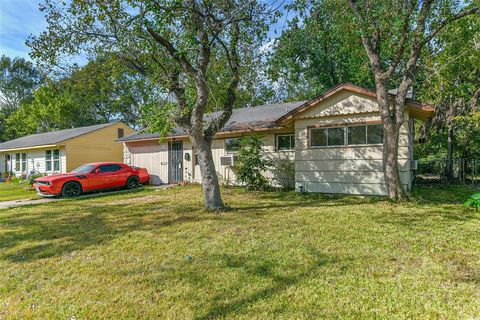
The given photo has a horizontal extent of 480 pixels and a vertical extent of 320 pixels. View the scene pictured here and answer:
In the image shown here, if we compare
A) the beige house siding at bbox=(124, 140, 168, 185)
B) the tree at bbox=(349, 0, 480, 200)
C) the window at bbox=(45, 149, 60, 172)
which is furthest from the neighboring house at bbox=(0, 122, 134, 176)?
the tree at bbox=(349, 0, 480, 200)

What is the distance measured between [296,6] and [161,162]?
10.1 meters

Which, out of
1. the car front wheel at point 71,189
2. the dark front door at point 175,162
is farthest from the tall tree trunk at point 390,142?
the car front wheel at point 71,189

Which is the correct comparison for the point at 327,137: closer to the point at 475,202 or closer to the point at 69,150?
the point at 475,202

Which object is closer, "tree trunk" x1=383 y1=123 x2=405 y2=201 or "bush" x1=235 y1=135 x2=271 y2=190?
"tree trunk" x1=383 y1=123 x2=405 y2=201

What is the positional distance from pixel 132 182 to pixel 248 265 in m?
11.4

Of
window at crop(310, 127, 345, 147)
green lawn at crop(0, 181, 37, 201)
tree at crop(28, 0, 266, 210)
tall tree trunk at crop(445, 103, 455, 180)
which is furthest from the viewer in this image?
tall tree trunk at crop(445, 103, 455, 180)

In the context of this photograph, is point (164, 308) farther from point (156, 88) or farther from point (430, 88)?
point (430, 88)

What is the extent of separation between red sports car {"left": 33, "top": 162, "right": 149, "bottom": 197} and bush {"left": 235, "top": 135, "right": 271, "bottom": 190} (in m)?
5.68

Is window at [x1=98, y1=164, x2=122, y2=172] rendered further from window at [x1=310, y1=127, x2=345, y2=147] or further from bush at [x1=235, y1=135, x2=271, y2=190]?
window at [x1=310, y1=127, x2=345, y2=147]

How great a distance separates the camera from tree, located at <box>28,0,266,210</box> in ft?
23.4

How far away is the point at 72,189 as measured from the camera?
12117 mm

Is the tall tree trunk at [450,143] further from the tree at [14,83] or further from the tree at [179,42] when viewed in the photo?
the tree at [14,83]

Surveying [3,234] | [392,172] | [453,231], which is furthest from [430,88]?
[3,234]

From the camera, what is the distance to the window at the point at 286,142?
38.5 feet
